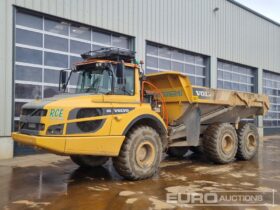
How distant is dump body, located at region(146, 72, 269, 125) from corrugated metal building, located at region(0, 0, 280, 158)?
2.71 m

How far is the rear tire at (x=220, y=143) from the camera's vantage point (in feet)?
30.8

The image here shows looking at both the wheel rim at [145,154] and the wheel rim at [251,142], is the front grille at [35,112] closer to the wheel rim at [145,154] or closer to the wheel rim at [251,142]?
the wheel rim at [145,154]

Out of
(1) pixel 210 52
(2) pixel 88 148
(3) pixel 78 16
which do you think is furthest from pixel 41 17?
(1) pixel 210 52

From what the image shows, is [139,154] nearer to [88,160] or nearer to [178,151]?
[88,160]

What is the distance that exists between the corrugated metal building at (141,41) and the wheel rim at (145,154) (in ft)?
7.31

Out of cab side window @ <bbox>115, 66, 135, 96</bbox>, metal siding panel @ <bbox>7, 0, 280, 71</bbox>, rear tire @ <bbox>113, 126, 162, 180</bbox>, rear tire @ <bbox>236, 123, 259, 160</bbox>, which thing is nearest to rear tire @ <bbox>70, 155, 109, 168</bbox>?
rear tire @ <bbox>113, 126, 162, 180</bbox>

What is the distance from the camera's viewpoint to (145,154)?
24.5ft

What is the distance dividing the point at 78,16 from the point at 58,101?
669 centimetres

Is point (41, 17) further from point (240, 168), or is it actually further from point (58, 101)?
point (240, 168)

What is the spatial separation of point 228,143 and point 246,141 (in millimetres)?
951

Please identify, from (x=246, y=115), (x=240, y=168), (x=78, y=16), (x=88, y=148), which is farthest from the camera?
(x=78, y=16)

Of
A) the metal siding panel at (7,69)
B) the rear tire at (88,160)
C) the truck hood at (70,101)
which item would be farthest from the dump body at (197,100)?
the metal siding panel at (7,69)

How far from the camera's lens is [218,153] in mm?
9344

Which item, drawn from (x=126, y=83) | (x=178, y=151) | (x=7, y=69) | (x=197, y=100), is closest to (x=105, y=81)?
(x=126, y=83)
